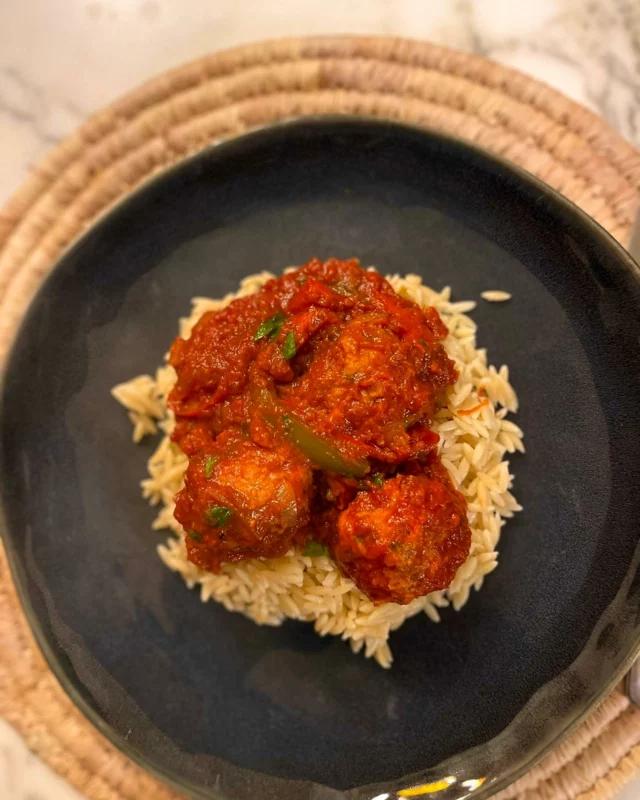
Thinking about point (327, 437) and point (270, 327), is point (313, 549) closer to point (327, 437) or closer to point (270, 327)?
point (327, 437)

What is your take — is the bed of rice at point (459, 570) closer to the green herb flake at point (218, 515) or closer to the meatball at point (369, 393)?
the meatball at point (369, 393)

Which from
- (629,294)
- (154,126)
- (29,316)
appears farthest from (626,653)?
(154,126)

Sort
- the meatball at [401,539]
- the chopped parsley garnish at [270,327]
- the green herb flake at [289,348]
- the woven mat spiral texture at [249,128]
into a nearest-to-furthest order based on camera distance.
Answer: the meatball at [401,539], the green herb flake at [289,348], the chopped parsley garnish at [270,327], the woven mat spiral texture at [249,128]

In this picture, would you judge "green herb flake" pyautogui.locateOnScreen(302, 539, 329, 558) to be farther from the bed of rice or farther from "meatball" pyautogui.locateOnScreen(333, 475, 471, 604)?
"meatball" pyautogui.locateOnScreen(333, 475, 471, 604)

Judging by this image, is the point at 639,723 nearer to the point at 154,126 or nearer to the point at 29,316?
the point at 29,316

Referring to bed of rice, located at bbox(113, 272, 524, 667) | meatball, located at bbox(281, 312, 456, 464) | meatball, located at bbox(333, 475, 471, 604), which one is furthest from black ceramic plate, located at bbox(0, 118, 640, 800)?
meatball, located at bbox(281, 312, 456, 464)

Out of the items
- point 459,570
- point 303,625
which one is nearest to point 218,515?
point 303,625

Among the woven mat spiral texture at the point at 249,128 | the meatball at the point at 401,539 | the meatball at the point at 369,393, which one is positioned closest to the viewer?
the meatball at the point at 401,539

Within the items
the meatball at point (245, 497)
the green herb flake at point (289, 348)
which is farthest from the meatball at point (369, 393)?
the meatball at point (245, 497)
